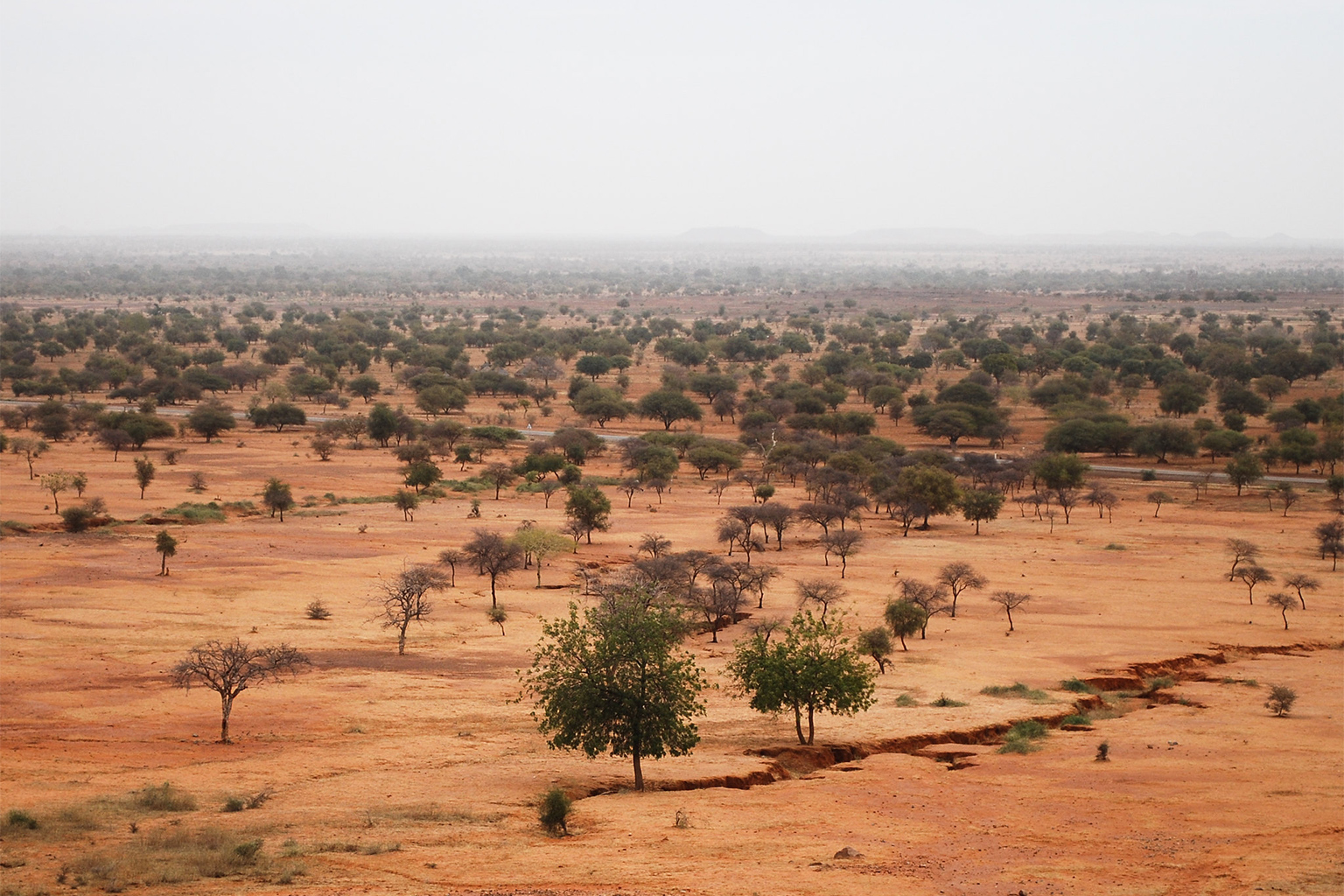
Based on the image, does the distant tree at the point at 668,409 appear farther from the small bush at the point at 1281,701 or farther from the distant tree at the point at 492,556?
the small bush at the point at 1281,701

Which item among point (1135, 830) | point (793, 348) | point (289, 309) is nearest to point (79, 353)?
point (289, 309)

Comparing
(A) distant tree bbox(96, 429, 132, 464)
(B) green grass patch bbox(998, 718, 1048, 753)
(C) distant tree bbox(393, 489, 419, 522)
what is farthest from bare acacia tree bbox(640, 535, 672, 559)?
(A) distant tree bbox(96, 429, 132, 464)

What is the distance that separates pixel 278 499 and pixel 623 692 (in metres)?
36.2

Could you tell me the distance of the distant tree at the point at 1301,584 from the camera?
41750 millimetres

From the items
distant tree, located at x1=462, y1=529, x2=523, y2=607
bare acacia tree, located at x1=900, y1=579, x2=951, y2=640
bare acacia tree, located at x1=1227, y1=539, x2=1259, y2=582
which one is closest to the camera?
bare acacia tree, located at x1=900, y1=579, x2=951, y2=640

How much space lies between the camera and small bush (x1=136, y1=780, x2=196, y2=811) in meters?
20.9

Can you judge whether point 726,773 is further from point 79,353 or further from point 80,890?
point 79,353

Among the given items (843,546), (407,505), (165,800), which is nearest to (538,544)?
(407,505)

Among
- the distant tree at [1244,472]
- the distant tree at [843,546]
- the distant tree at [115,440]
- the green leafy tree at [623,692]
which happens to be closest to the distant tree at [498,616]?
the distant tree at [843,546]

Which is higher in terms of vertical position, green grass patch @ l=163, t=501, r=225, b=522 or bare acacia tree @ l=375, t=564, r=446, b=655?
bare acacia tree @ l=375, t=564, r=446, b=655

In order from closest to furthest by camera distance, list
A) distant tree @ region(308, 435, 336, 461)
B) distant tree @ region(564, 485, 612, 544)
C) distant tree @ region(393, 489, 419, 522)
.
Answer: distant tree @ region(564, 485, 612, 544), distant tree @ region(393, 489, 419, 522), distant tree @ region(308, 435, 336, 461)

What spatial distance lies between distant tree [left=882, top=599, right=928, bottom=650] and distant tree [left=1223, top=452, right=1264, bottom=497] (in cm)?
3533

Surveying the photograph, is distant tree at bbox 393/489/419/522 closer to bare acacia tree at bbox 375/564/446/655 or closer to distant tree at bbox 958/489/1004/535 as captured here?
bare acacia tree at bbox 375/564/446/655

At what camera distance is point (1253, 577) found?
43000mm
